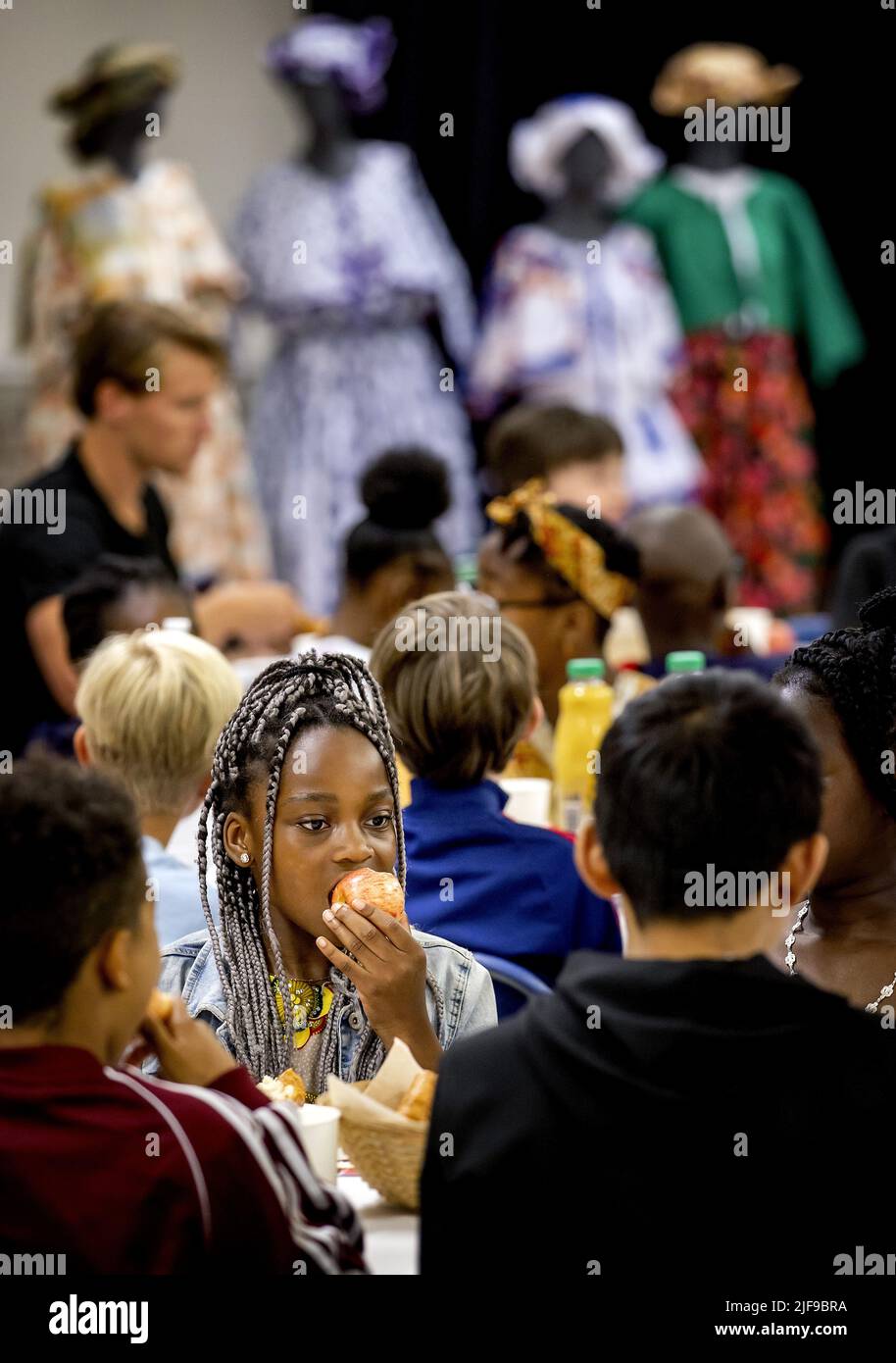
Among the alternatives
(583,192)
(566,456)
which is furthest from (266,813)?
(583,192)

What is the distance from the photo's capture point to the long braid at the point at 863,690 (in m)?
1.98

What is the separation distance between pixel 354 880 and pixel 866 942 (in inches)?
22.7

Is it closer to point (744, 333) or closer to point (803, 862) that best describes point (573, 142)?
point (744, 333)

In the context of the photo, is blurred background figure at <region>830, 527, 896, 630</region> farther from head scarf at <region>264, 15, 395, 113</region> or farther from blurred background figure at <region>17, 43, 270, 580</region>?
head scarf at <region>264, 15, 395, 113</region>

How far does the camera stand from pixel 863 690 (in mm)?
1990

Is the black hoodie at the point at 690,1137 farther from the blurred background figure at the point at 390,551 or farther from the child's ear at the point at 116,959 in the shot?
the blurred background figure at the point at 390,551

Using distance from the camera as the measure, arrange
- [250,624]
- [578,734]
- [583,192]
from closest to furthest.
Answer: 1. [578,734]
2. [250,624]
3. [583,192]

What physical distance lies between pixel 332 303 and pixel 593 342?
2.94ft

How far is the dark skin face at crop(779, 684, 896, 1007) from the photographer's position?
78.3 inches

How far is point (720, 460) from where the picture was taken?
641cm

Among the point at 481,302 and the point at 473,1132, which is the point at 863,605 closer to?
the point at 473,1132

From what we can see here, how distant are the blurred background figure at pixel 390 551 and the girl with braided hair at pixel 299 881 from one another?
1.46 meters
